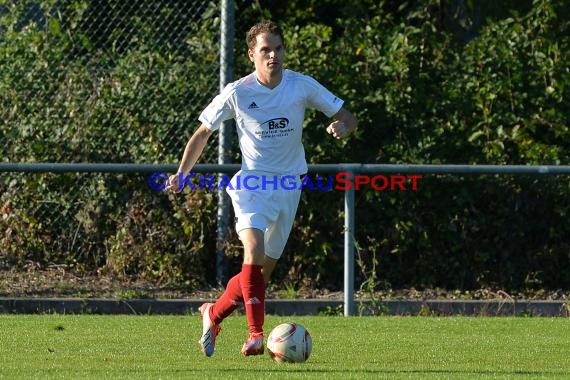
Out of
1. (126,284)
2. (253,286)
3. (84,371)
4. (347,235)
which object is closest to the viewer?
(84,371)

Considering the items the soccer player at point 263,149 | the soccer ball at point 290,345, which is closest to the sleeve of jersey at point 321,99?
the soccer player at point 263,149

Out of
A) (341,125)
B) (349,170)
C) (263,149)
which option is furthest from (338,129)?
(349,170)

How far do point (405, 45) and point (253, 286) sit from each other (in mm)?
4876

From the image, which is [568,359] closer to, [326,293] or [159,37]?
[326,293]

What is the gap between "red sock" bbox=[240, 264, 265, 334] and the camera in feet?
23.8

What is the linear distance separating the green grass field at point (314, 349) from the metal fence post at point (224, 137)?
1.25 meters

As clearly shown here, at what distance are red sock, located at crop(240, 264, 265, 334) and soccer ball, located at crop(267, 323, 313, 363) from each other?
183mm

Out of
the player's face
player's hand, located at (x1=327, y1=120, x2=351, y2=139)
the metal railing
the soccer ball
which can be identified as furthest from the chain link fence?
the soccer ball

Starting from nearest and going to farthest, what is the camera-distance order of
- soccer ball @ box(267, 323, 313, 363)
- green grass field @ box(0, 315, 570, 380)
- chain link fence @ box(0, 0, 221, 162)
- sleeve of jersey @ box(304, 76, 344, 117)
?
green grass field @ box(0, 315, 570, 380) → soccer ball @ box(267, 323, 313, 363) → sleeve of jersey @ box(304, 76, 344, 117) → chain link fence @ box(0, 0, 221, 162)

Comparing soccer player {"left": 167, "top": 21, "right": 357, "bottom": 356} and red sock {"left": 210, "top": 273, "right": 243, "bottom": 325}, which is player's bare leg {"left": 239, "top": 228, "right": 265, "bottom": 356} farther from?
red sock {"left": 210, "top": 273, "right": 243, "bottom": 325}

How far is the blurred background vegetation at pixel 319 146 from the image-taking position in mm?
11406

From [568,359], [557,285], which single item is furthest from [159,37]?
[568,359]

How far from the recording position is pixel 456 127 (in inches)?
455

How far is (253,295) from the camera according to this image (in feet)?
24.0
